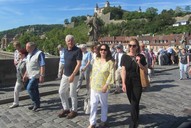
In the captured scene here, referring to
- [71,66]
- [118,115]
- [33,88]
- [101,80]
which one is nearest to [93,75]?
[101,80]

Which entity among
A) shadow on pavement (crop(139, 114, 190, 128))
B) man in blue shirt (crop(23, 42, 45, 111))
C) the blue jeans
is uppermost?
man in blue shirt (crop(23, 42, 45, 111))

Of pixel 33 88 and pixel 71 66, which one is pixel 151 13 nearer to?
pixel 33 88

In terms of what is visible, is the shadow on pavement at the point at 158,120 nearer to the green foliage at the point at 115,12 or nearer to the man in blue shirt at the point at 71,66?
the man in blue shirt at the point at 71,66

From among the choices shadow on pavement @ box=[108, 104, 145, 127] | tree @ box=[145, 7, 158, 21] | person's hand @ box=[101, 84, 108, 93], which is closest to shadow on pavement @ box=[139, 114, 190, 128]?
shadow on pavement @ box=[108, 104, 145, 127]

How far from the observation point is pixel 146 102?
7863 mm

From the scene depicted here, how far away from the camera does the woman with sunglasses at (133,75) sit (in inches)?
202

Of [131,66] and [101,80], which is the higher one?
[131,66]

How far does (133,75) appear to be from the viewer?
5121 millimetres

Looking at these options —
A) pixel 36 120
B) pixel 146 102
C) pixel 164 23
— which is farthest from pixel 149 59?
pixel 164 23

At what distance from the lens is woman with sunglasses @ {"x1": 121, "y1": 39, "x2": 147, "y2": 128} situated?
512cm

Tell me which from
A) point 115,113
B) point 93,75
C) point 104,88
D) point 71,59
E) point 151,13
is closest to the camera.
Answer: point 104,88

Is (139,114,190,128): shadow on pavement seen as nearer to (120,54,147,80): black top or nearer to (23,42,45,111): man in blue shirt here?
(120,54,147,80): black top

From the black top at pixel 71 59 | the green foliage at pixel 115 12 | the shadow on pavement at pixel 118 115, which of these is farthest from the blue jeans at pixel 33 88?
the green foliage at pixel 115 12

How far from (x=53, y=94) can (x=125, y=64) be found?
14.9ft
